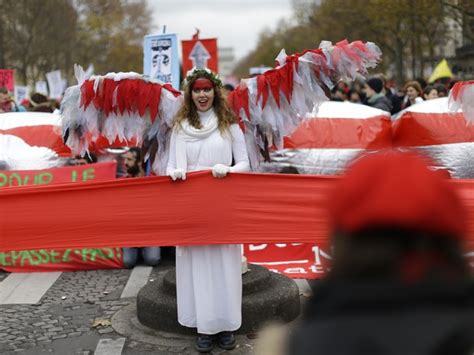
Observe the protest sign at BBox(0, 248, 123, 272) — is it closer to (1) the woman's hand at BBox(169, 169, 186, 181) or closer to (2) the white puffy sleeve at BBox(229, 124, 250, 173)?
(1) the woman's hand at BBox(169, 169, 186, 181)

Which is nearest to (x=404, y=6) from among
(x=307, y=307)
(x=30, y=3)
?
(x=30, y=3)

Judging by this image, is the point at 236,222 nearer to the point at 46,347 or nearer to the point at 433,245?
the point at 46,347

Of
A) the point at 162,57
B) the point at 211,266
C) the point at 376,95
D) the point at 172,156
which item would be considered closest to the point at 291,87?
the point at 172,156

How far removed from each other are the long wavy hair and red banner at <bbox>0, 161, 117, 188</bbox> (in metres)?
2.94

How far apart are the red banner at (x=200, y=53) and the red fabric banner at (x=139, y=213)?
22.5ft

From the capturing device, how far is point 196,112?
4766 millimetres

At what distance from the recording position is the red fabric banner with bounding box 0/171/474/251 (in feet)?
15.8

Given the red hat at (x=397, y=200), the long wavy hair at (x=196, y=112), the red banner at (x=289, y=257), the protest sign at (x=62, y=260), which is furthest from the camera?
the protest sign at (x=62, y=260)

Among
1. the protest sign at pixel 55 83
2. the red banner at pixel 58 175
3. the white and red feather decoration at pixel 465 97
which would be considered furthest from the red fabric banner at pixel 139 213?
the protest sign at pixel 55 83

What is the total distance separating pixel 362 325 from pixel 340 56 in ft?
12.1

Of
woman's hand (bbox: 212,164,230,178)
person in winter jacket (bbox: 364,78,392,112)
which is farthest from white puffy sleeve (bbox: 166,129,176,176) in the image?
person in winter jacket (bbox: 364,78,392,112)

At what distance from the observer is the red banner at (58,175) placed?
7.50 m

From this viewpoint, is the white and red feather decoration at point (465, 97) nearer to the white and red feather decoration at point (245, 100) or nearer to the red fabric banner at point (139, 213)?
the white and red feather decoration at point (245, 100)

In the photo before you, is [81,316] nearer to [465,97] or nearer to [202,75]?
[202,75]
